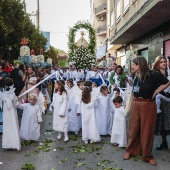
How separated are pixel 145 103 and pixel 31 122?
10.3 ft

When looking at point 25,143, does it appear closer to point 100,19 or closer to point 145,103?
point 145,103

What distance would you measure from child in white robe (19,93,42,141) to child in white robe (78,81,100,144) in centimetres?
115

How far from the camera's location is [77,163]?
5.86 m

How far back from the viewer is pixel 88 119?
24.5ft

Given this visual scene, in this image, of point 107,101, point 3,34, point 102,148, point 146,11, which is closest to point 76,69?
point 3,34

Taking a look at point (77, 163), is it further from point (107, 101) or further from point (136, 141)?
point (107, 101)

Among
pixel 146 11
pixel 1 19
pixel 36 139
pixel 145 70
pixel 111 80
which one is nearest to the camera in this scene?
pixel 145 70

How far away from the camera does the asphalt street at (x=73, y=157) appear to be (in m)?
5.69

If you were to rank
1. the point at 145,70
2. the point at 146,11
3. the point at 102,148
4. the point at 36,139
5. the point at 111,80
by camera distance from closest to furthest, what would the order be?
the point at 145,70, the point at 102,148, the point at 36,139, the point at 111,80, the point at 146,11

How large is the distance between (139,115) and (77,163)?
1.53m

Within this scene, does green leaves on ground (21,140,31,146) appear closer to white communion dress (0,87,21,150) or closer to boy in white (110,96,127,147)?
white communion dress (0,87,21,150)

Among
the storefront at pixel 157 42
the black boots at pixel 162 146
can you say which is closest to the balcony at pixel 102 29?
the storefront at pixel 157 42

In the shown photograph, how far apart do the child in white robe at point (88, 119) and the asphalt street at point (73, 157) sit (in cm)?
22

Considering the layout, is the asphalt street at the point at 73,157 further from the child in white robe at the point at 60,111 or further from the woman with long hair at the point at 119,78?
the woman with long hair at the point at 119,78
